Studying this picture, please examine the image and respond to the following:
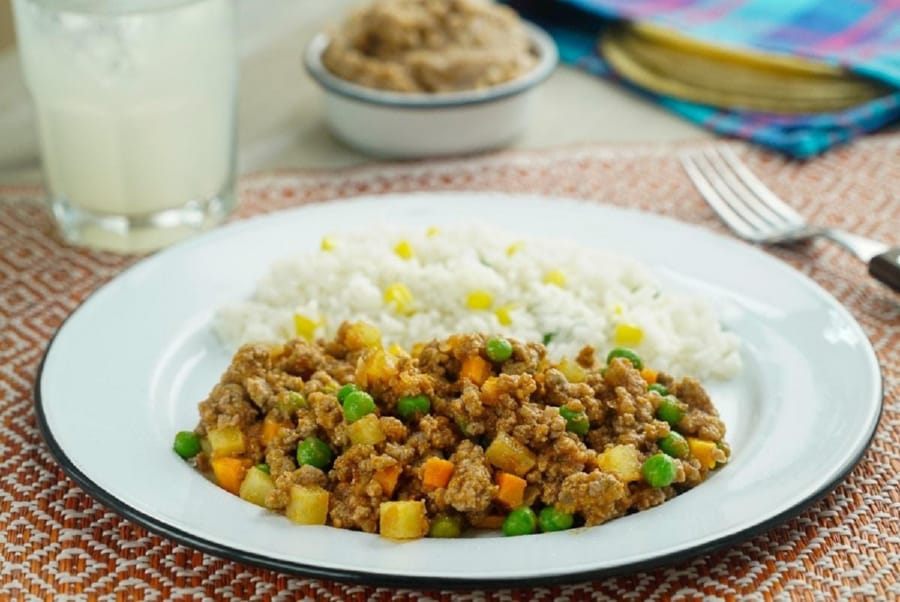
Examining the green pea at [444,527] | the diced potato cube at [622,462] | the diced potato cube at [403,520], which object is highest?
the diced potato cube at [622,462]

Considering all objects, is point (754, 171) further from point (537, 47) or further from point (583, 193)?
point (537, 47)

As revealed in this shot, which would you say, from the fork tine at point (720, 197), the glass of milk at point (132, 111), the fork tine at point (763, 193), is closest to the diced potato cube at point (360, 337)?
the glass of milk at point (132, 111)

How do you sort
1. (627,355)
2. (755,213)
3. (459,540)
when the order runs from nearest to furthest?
1. (459,540)
2. (627,355)
3. (755,213)

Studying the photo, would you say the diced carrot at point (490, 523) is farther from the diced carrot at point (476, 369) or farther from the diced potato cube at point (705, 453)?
the diced potato cube at point (705, 453)

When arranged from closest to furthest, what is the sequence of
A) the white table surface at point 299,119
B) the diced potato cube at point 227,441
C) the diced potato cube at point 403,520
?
the diced potato cube at point 403,520 → the diced potato cube at point 227,441 → the white table surface at point 299,119

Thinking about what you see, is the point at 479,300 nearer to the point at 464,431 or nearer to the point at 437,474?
the point at 464,431

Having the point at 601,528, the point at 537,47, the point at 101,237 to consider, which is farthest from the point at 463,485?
the point at 537,47

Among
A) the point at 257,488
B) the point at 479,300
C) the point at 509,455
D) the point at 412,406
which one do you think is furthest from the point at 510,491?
the point at 479,300
